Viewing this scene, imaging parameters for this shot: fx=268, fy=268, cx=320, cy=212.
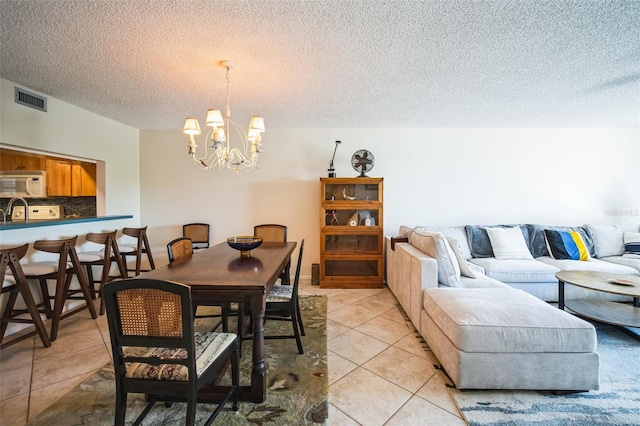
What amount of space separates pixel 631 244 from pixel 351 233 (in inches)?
145

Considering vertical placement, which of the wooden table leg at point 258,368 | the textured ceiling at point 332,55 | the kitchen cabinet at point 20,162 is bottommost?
the wooden table leg at point 258,368

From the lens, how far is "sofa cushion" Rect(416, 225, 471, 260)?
3.62 meters

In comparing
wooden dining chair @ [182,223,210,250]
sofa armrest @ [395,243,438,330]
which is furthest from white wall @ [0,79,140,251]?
sofa armrest @ [395,243,438,330]

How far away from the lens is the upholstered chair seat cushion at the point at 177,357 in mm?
1261

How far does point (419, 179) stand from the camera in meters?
4.15

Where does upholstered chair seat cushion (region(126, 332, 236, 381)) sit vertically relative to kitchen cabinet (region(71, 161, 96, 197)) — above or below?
below

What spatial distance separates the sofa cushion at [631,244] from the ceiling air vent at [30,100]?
7.15 m

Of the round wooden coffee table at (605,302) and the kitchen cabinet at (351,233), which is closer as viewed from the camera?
the round wooden coffee table at (605,302)

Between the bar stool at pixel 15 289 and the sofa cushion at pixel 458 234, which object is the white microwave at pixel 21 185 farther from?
the sofa cushion at pixel 458 234

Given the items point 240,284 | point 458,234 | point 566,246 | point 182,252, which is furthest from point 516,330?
point 566,246

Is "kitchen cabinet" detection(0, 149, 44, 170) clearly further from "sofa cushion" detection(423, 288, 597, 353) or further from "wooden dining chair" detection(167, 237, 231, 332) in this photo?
"sofa cushion" detection(423, 288, 597, 353)

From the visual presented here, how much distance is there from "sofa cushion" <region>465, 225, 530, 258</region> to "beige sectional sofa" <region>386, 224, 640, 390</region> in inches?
11.7

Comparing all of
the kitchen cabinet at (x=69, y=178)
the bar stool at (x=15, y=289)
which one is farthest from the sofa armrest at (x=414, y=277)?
the kitchen cabinet at (x=69, y=178)

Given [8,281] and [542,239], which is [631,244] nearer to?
[542,239]
